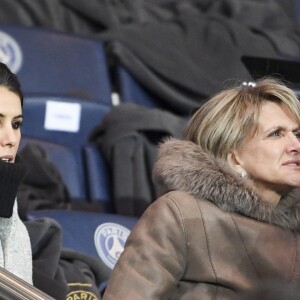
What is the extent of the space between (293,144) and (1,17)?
2.31 metres

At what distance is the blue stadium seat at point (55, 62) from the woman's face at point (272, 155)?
5.24 ft

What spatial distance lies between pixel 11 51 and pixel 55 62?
18 centimetres

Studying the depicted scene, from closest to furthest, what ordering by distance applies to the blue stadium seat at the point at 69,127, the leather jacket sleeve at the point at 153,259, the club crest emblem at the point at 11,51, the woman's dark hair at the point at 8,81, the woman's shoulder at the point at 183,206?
the leather jacket sleeve at the point at 153,259 < the woman's shoulder at the point at 183,206 < the woman's dark hair at the point at 8,81 < the blue stadium seat at the point at 69,127 < the club crest emblem at the point at 11,51

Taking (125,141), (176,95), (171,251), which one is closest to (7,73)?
(171,251)

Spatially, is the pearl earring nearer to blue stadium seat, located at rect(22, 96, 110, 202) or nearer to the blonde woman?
the blonde woman

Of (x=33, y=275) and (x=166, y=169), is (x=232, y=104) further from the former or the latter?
(x=33, y=275)

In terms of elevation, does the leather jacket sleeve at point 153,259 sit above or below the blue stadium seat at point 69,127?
below

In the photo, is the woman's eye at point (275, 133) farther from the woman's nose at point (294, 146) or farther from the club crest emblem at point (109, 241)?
the club crest emblem at point (109, 241)

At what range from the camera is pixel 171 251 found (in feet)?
9.32

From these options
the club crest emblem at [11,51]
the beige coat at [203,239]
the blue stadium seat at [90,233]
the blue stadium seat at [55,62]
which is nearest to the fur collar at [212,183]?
the beige coat at [203,239]

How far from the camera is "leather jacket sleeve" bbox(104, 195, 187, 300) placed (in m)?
2.80

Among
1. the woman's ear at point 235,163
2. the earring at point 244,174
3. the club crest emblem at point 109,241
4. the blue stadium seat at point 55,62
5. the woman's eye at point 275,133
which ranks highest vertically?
the blue stadium seat at point 55,62

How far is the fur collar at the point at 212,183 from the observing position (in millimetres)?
2957

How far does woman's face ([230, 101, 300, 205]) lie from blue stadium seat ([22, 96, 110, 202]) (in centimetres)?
130
